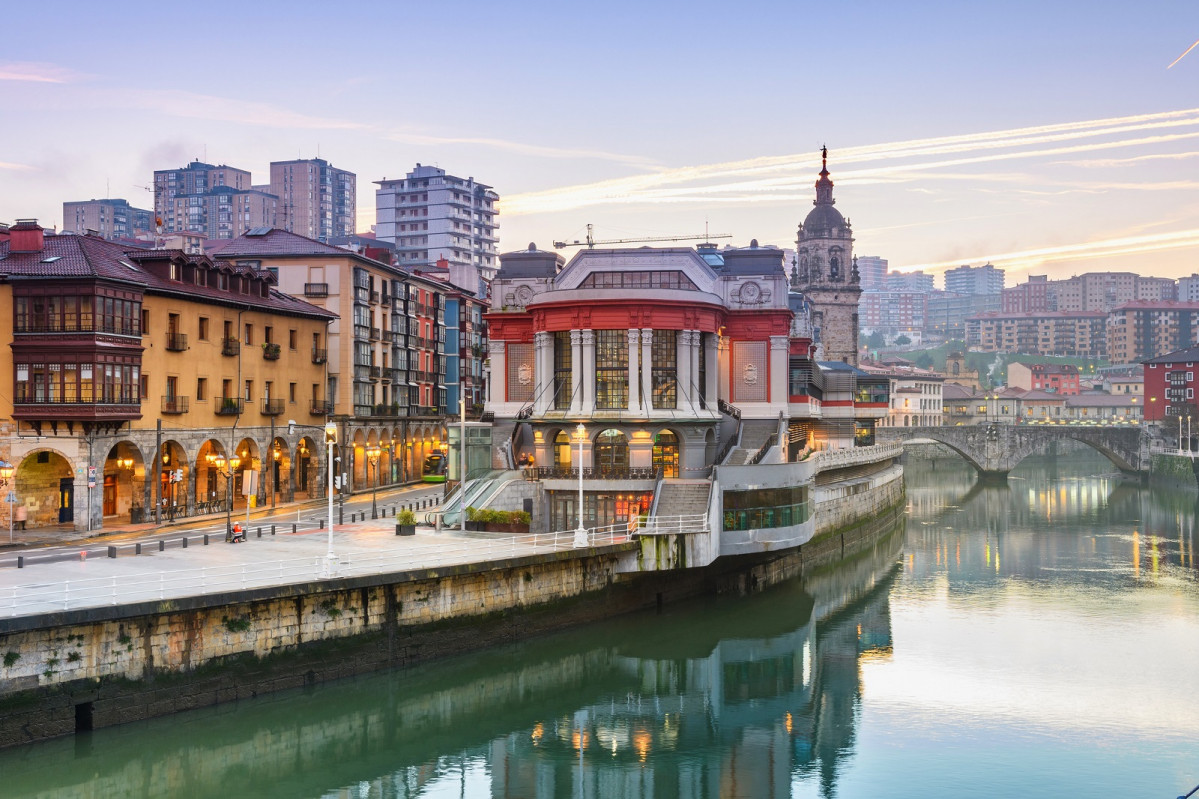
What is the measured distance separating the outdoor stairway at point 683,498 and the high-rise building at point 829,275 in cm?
12261

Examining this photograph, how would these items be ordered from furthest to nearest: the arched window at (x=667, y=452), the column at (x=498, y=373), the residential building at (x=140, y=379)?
the column at (x=498, y=373)
the arched window at (x=667, y=452)
the residential building at (x=140, y=379)

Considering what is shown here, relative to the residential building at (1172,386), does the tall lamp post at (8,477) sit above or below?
below

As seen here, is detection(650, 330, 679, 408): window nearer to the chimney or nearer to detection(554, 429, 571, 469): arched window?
detection(554, 429, 571, 469): arched window

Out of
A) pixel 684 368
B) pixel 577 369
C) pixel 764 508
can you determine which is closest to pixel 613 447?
pixel 577 369

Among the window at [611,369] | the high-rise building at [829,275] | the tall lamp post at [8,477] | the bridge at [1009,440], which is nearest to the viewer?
the tall lamp post at [8,477]

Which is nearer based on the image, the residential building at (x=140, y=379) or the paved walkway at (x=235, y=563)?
the paved walkway at (x=235, y=563)

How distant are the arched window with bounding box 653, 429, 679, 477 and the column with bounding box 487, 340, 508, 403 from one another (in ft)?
44.9

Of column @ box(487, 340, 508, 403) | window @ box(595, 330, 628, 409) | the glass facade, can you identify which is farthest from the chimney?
the glass facade

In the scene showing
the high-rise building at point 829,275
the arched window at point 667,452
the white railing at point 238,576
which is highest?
the high-rise building at point 829,275

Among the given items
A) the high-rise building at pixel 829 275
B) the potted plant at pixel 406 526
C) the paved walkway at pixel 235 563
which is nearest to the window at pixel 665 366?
the paved walkway at pixel 235 563

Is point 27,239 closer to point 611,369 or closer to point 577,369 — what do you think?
point 577,369

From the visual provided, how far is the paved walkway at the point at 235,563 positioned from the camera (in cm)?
3781

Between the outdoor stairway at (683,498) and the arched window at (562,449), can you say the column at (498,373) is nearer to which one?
the arched window at (562,449)

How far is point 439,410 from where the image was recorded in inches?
4719
